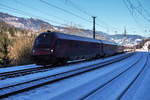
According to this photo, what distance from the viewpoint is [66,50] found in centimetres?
1281

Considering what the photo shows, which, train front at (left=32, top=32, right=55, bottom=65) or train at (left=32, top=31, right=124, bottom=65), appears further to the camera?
train at (left=32, top=31, right=124, bottom=65)

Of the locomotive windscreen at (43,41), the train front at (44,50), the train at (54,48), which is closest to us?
the train front at (44,50)

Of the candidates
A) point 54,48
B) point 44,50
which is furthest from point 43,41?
point 54,48

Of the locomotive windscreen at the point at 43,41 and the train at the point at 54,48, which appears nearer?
the train at the point at 54,48

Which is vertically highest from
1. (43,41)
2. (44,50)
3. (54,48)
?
(43,41)

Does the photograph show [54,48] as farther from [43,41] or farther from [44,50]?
[43,41]

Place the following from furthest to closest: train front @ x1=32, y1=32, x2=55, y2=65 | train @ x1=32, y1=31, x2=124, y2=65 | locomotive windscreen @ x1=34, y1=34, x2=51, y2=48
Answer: locomotive windscreen @ x1=34, y1=34, x2=51, y2=48, train @ x1=32, y1=31, x2=124, y2=65, train front @ x1=32, y1=32, x2=55, y2=65

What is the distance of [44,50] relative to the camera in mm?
11445

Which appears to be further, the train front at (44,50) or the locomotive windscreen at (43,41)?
the locomotive windscreen at (43,41)

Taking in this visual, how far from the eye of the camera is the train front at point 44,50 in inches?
440

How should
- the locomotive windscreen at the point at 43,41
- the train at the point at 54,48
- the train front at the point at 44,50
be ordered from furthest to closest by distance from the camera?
the locomotive windscreen at the point at 43,41 < the train at the point at 54,48 < the train front at the point at 44,50

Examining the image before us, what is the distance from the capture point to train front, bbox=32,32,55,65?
1117cm

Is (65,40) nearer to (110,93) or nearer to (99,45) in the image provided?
(110,93)

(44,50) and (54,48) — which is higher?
(54,48)
